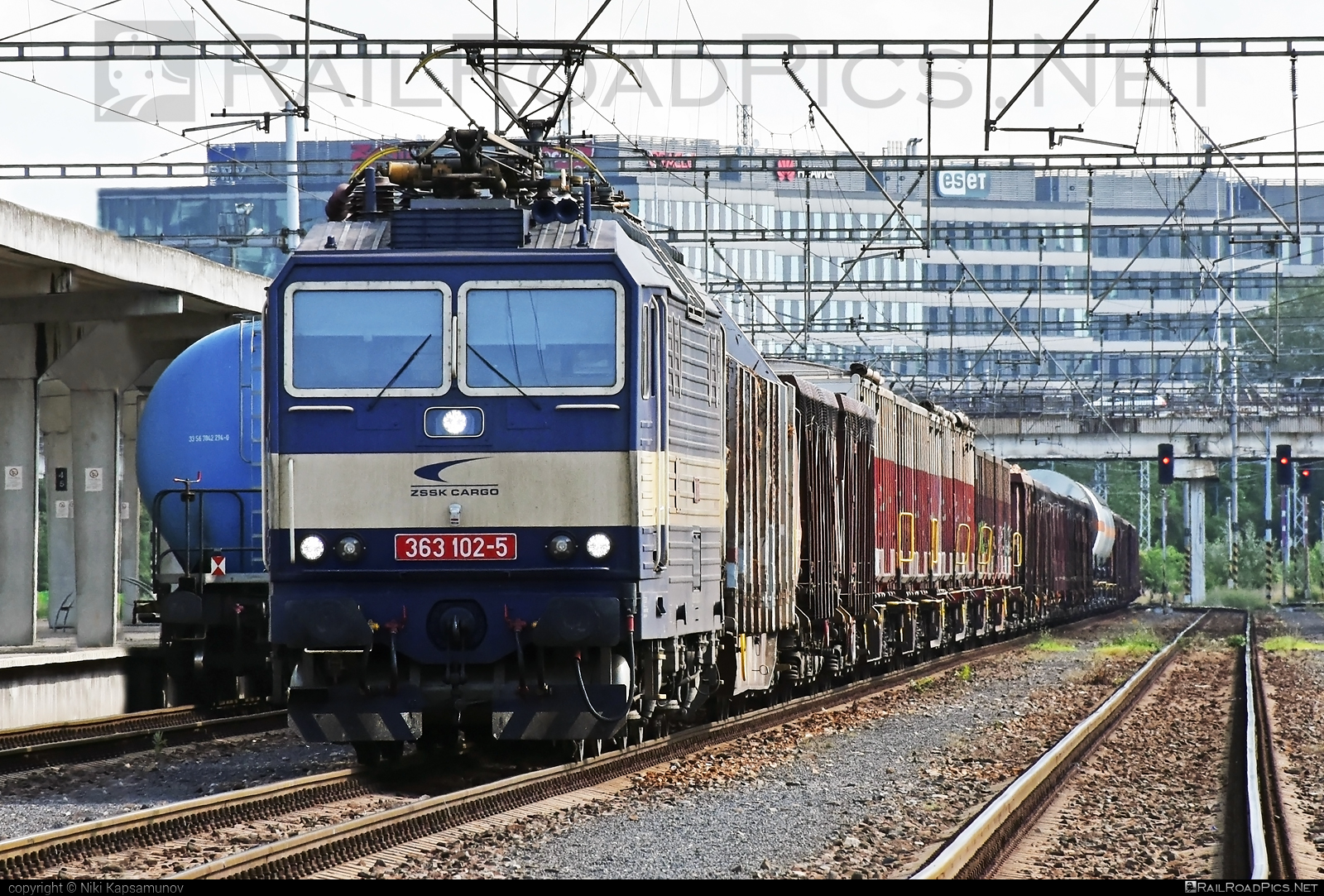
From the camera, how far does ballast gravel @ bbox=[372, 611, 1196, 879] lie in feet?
27.7

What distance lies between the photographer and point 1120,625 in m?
46.4

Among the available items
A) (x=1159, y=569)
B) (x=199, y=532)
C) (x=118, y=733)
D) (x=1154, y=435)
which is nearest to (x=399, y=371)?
(x=118, y=733)

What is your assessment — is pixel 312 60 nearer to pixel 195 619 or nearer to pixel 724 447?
pixel 195 619

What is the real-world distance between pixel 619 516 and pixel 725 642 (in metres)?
3.48

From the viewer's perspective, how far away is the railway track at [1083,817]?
8648 mm

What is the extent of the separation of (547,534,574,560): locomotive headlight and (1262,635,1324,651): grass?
24.1 m

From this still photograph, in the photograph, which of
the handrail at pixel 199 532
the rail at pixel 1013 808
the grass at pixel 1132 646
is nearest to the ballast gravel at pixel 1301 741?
the rail at pixel 1013 808

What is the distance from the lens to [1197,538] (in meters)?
70.8

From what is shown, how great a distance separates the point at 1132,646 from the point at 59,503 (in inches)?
721

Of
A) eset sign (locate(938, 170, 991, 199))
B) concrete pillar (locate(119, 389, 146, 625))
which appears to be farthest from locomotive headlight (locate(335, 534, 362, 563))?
eset sign (locate(938, 170, 991, 199))

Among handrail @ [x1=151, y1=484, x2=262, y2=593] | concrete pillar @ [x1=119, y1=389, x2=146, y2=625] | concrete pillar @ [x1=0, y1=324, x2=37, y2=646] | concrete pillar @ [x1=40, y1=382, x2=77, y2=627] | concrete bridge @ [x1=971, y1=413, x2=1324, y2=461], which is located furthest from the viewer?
concrete bridge @ [x1=971, y1=413, x2=1324, y2=461]

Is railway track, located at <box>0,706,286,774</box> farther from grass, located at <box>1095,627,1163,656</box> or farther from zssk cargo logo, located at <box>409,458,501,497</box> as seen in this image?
grass, located at <box>1095,627,1163,656</box>

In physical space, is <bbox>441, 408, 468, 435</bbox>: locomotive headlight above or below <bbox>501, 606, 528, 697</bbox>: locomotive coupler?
above

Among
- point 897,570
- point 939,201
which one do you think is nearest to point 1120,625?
point 897,570
